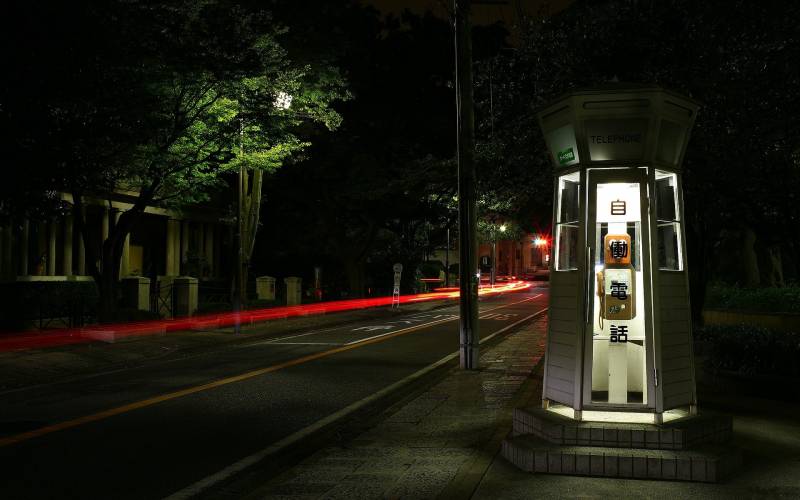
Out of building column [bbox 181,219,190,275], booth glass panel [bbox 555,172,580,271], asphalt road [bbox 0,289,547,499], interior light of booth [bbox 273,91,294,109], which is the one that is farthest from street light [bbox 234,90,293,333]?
booth glass panel [bbox 555,172,580,271]

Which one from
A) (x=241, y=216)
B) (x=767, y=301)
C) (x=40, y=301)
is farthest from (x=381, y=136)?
(x=767, y=301)

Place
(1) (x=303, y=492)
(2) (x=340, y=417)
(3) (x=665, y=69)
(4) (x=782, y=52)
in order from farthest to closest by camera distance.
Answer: (3) (x=665, y=69), (4) (x=782, y=52), (2) (x=340, y=417), (1) (x=303, y=492)

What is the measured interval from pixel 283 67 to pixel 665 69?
11.2 meters

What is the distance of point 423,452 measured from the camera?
7.51m

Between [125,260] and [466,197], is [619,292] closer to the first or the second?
[466,197]

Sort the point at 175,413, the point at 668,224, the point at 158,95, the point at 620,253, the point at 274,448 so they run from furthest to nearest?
the point at 158,95 < the point at 175,413 < the point at 274,448 < the point at 668,224 < the point at 620,253

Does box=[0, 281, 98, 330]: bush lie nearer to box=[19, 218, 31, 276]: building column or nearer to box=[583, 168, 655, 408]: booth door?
box=[19, 218, 31, 276]: building column

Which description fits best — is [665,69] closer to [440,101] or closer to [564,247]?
[564,247]

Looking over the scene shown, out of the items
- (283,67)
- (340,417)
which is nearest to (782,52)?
(340,417)

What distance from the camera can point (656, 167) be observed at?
6.96 metres

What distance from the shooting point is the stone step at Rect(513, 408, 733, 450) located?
21.1ft

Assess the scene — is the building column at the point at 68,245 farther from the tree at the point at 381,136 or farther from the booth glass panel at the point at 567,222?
the booth glass panel at the point at 567,222

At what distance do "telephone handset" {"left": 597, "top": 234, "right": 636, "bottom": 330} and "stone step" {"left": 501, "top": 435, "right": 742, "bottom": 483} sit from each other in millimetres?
1342

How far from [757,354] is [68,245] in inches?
907
